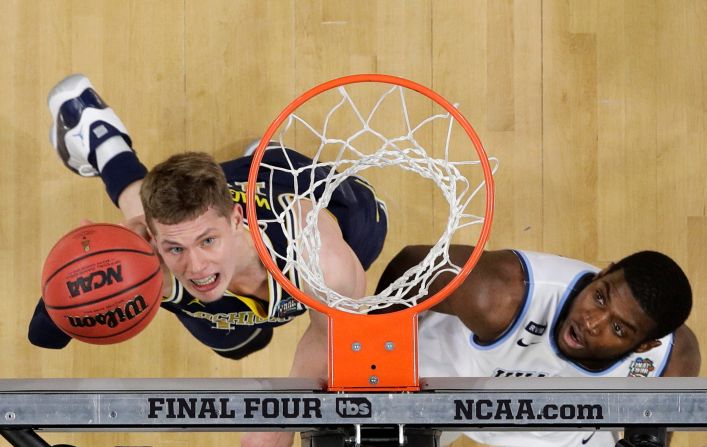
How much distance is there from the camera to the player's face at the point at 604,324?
6.25 feet

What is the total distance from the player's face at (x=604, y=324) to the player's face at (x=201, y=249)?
786 millimetres

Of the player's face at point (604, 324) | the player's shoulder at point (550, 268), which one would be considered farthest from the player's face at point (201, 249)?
the player's face at point (604, 324)

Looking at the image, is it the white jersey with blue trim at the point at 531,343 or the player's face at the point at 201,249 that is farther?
the white jersey with blue trim at the point at 531,343

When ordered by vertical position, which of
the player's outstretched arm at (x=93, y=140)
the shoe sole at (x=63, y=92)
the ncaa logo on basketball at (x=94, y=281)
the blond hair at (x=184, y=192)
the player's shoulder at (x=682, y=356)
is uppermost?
the shoe sole at (x=63, y=92)

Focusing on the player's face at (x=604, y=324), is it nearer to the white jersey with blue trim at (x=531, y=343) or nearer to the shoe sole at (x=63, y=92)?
the white jersey with blue trim at (x=531, y=343)

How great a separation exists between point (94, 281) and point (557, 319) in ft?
3.38

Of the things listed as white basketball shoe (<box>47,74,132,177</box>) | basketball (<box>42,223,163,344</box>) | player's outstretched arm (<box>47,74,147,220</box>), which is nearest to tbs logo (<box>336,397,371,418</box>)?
basketball (<box>42,223,163,344</box>)

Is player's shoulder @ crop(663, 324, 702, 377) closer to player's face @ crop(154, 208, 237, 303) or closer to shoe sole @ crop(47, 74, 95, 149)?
player's face @ crop(154, 208, 237, 303)

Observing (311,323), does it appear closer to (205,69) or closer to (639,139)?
(205,69)

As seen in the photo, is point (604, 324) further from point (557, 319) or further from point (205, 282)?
point (205, 282)

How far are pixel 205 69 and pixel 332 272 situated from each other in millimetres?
759

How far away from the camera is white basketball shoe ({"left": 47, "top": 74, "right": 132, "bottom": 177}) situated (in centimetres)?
215

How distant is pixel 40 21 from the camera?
221 cm

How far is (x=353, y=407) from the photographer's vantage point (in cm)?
122
